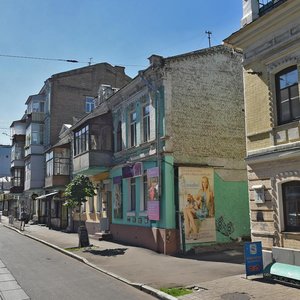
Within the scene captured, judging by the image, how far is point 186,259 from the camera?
15641mm

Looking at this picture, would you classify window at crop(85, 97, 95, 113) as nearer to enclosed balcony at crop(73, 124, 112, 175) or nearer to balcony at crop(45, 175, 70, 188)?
balcony at crop(45, 175, 70, 188)

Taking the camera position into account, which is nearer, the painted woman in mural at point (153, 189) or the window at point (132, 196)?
the painted woman in mural at point (153, 189)

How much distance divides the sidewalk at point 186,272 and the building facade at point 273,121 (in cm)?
151

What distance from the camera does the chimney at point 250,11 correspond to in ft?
40.9

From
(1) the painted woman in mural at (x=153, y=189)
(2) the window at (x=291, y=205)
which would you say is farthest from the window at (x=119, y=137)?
(2) the window at (x=291, y=205)

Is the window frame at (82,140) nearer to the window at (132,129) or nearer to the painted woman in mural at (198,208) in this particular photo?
the window at (132,129)

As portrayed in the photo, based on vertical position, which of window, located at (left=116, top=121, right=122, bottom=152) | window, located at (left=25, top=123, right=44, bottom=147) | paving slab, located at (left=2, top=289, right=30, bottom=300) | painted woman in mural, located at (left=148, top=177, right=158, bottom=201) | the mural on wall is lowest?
paving slab, located at (left=2, top=289, right=30, bottom=300)

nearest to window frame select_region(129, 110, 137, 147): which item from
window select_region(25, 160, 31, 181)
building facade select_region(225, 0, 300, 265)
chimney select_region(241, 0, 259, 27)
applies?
building facade select_region(225, 0, 300, 265)

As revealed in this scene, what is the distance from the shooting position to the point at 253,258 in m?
11.1

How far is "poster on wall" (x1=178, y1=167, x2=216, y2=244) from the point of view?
1755cm

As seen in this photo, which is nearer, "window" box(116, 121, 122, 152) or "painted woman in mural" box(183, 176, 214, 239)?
"painted woman in mural" box(183, 176, 214, 239)

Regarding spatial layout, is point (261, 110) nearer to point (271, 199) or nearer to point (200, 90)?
point (271, 199)

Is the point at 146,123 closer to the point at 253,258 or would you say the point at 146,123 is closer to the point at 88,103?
the point at 253,258

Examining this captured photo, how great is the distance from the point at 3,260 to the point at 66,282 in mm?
5586
